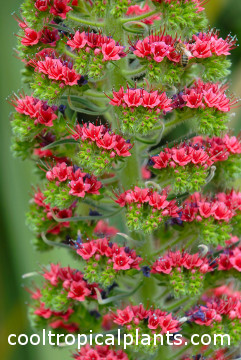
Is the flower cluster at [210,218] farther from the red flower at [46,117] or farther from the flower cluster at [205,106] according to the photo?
the red flower at [46,117]

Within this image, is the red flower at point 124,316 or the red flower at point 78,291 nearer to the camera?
the red flower at point 124,316

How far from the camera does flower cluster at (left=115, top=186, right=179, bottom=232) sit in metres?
1.98

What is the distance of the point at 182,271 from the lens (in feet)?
6.81

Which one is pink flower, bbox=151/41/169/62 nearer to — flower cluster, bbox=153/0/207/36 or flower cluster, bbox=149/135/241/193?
flower cluster, bbox=153/0/207/36

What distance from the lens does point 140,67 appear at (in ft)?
7.14

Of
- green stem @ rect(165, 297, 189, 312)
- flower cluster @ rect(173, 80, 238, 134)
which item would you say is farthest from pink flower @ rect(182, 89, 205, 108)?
green stem @ rect(165, 297, 189, 312)

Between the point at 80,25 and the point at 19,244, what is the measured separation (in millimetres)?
1172

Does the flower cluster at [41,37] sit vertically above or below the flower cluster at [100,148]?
above

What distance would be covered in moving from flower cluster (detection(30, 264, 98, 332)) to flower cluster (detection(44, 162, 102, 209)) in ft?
0.99

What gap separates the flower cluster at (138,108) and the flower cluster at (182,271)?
1.49 feet

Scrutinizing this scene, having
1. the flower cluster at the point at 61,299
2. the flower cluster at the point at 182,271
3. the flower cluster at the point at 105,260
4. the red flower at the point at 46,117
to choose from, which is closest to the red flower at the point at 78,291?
the flower cluster at the point at 61,299

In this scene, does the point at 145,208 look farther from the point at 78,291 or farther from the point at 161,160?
the point at 78,291

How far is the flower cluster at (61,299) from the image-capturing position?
217 centimetres

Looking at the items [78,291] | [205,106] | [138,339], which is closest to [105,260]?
[78,291]
